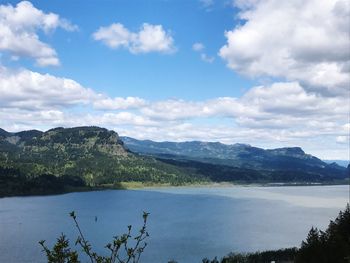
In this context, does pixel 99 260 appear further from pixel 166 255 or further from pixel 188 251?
pixel 188 251

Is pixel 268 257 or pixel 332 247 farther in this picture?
pixel 268 257

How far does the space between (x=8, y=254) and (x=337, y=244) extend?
125m

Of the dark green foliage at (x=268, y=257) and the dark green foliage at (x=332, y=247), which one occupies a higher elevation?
the dark green foliage at (x=332, y=247)

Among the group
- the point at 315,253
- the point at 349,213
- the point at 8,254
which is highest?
the point at 349,213

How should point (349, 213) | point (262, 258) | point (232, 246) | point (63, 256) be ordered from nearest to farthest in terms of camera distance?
point (63, 256), point (349, 213), point (262, 258), point (232, 246)

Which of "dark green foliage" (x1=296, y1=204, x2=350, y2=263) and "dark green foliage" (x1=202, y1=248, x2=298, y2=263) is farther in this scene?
"dark green foliage" (x1=202, y1=248, x2=298, y2=263)

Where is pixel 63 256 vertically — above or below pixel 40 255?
above

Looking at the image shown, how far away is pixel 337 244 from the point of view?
97688 millimetres

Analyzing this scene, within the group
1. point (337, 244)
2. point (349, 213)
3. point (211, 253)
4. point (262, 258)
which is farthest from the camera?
point (211, 253)

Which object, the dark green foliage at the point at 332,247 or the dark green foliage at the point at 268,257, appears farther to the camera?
the dark green foliage at the point at 268,257

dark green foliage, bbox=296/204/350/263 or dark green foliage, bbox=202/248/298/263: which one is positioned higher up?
dark green foliage, bbox=296/204/350/263

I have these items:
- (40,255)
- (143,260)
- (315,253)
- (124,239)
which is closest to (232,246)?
(143,260)

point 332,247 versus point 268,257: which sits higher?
point 332,247

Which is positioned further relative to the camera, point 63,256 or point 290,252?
point 290,252
